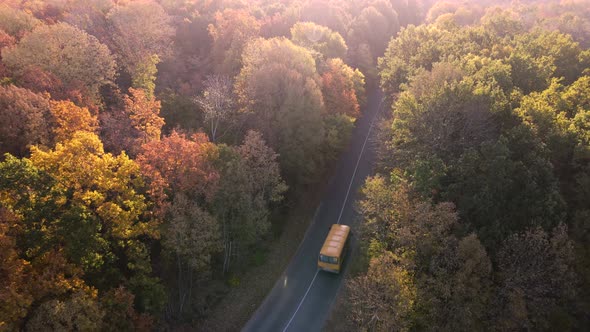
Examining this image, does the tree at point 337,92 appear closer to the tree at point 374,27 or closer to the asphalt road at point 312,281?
the asphalt road at point 312,281

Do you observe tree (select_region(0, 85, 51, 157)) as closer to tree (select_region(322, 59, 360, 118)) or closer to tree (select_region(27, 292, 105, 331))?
tree (select_region(27, 292, 105, 331))

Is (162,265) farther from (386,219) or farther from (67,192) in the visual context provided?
(386,219)

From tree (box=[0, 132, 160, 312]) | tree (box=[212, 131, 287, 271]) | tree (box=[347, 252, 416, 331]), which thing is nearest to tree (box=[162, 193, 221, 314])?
tree (box=[0, 132, 160, 312])

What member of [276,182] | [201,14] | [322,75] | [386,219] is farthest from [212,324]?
[201,14]

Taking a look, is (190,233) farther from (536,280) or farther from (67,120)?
(536,280)

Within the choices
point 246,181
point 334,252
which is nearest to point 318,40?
point 246,181

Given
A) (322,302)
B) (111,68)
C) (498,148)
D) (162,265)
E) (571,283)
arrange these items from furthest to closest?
1. (111,68)
2. (322,302)
3. (162,265)
4. (498,148)
5. (571,283)

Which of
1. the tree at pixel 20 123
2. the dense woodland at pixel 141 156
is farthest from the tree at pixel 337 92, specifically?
the tree at pixel 20 123
